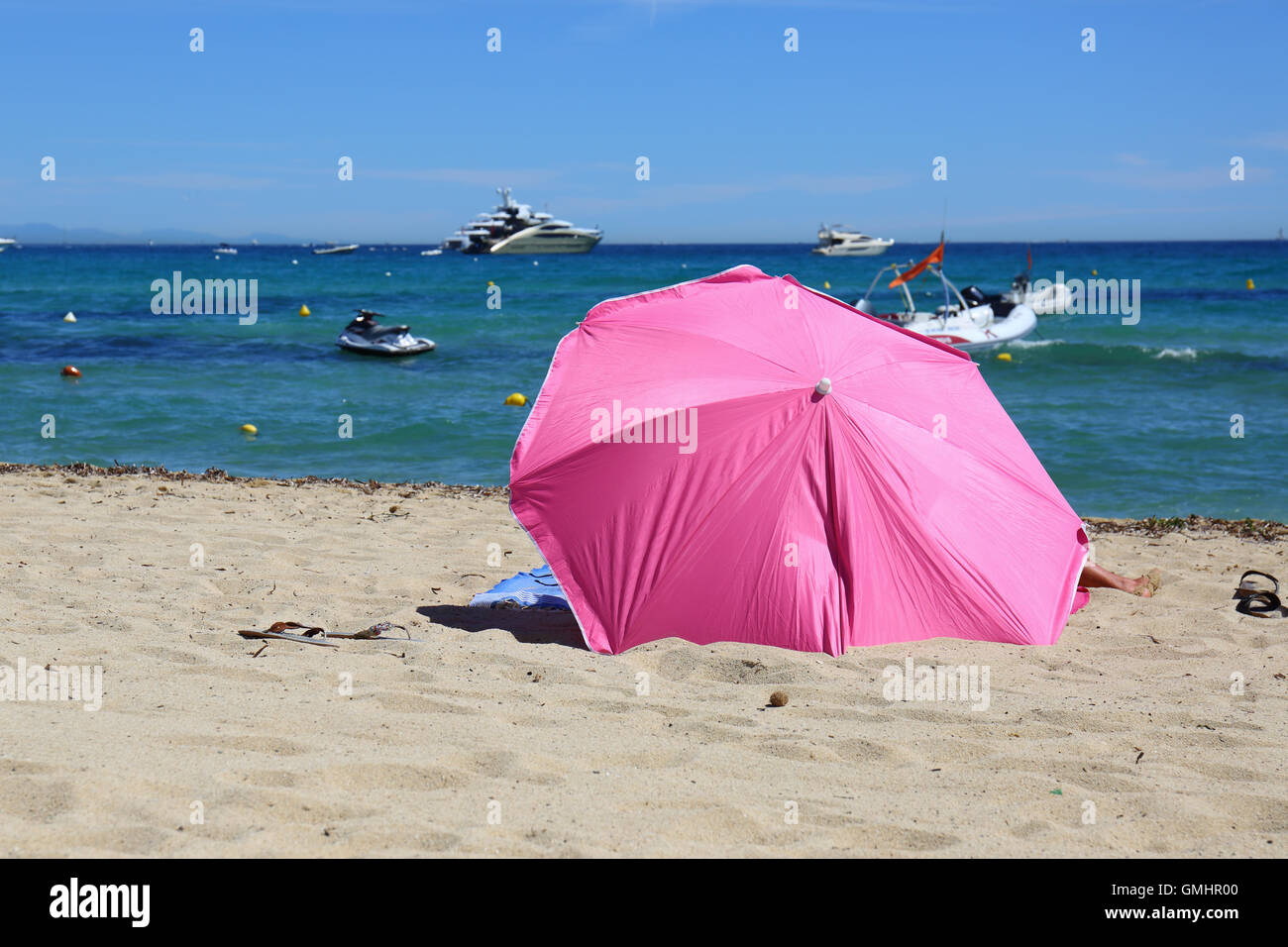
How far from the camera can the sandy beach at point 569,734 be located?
A: 2818 mm

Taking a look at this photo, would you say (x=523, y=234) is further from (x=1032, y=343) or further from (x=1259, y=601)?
(x=1259, y=601)

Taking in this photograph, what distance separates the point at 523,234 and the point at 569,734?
249 ft

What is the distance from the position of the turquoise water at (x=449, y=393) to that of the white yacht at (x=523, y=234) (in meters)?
43.7

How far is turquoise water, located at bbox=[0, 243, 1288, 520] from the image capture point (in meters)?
10.5

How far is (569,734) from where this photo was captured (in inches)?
140

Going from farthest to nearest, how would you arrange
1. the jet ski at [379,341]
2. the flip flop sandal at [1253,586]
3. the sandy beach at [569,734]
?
the jet ski at [379,341]
the flip flop sandal at [1253,586]
the sandy beach at [569,734]

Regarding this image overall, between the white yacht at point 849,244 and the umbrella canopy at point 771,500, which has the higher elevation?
the white yacht at point 849,244

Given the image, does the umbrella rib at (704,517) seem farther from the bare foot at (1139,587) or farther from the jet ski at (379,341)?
the jet ski at (379,341)

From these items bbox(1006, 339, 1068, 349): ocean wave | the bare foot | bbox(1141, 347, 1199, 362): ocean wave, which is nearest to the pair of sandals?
the bare foot

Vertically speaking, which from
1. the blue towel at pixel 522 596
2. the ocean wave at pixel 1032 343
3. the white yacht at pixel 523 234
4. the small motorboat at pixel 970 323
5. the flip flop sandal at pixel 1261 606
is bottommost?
the flip flop sandal at pixel 1261 606

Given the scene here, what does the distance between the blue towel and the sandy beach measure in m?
0.09

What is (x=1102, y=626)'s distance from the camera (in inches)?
200

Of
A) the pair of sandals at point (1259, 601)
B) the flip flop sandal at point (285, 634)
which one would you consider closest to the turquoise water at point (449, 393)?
the pair of sandals at point (1259, 601)
